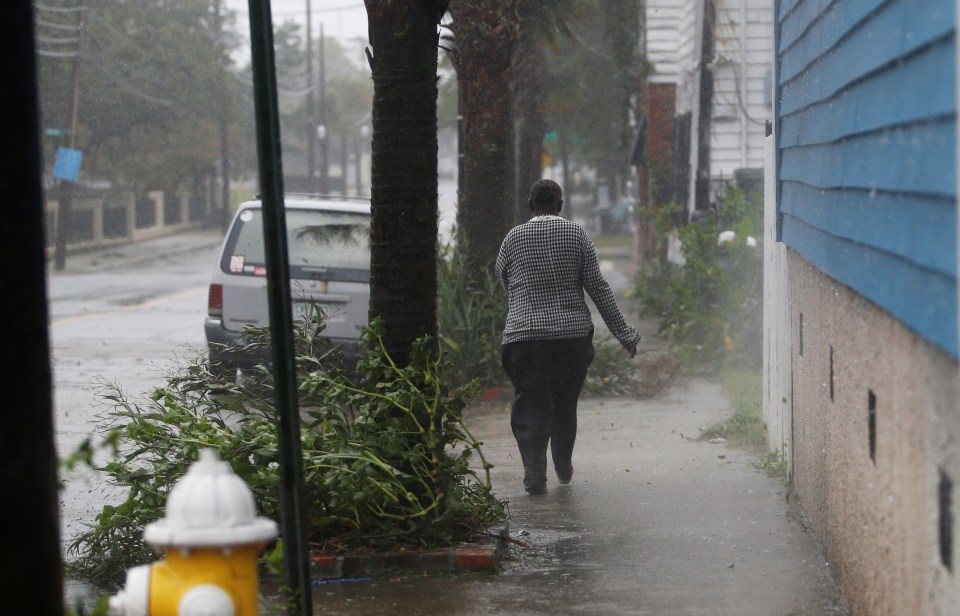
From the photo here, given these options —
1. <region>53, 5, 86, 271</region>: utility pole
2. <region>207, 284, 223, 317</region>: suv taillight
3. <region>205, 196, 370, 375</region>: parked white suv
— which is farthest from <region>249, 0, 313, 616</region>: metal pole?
<region>53, 5, 86, 271</region>: utility pole

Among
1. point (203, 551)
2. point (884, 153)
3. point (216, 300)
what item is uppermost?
point (884, 153)

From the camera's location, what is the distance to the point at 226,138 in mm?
54062

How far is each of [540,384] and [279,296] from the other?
3.67m

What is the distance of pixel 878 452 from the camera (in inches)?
169

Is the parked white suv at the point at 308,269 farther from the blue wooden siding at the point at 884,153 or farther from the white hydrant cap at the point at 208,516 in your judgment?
the white hydrant cap at the point at 208,516

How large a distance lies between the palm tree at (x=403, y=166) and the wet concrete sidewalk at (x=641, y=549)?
118 centimetres

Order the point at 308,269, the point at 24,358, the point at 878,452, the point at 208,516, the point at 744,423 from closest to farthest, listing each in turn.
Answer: the point at 24,358
the point at 208,516
the point at 878,452
the point at 744,423
the point at 308,269

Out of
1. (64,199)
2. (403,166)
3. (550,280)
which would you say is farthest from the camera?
(64,199)

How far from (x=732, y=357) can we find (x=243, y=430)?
7.35 metres

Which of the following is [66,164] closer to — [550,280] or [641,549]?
[550,280]

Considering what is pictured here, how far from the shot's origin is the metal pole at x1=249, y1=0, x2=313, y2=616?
162 inches

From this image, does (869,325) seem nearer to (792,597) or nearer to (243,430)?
(792,597)

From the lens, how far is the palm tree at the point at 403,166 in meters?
6.25

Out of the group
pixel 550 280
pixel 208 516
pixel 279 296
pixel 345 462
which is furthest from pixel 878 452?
pixel 550 280
